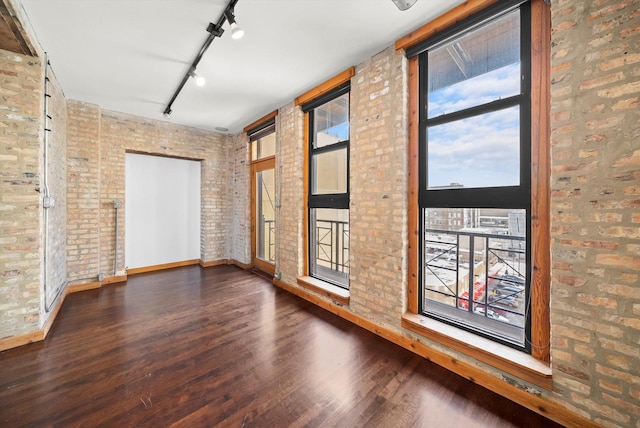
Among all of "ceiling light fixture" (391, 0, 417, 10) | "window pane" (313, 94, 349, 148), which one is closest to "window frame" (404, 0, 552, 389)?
"ceiling light fixture" (391, 0, 417, 10)

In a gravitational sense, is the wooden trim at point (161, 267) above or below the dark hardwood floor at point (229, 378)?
above

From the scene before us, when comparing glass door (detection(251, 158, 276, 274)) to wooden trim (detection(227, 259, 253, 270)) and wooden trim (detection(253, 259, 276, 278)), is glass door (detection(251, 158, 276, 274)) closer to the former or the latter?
wooden trim (detection(253, 259, 276, 278))

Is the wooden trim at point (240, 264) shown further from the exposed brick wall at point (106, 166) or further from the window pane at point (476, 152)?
the window pane at point (476, 152)

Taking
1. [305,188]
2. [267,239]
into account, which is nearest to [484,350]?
[305,188]

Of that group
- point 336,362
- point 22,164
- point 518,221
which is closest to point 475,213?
point 518,221

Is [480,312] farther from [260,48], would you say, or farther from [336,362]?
[260,48]

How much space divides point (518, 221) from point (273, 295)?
10.5 feet

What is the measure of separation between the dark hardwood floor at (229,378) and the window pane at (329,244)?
845 mm

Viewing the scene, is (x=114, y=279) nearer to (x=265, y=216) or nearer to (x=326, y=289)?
(x=265, y=216)

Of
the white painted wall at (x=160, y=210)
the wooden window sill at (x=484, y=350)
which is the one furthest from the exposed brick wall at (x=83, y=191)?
the wooden window sill at (x=484, y=350)

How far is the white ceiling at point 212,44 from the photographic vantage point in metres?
2.10

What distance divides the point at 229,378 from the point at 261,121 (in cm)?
416

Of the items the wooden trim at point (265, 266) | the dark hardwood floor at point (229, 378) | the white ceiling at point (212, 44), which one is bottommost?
the dark hardwood floor at point (229, 378)

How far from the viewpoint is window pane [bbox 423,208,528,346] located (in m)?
2.05
